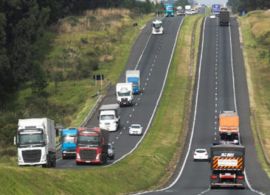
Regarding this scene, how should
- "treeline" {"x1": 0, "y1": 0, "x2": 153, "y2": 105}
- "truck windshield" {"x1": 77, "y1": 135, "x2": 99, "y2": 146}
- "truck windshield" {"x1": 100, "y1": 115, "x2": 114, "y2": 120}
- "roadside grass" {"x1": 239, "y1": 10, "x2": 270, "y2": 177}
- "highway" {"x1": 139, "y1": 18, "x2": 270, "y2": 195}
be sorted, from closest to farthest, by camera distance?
"highway" {"x1": 139, "y1": 18, "x2": 270, "y2": 195}, "truck windshield" {"x1": 77, "y1": 135, "x2": 99, "y2": 146}, "roadside grass" {"x1": 239, "y1": 10, "x2": 270, "y2": 177}, "truck windshield" {"x1": 100, "y1": 115, "x2": 114, "y2": 120}, "treeline" {"x1": 0, "y1": 0, "x2": 153, "y2": 105}

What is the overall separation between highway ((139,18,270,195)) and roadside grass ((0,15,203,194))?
1512 mm

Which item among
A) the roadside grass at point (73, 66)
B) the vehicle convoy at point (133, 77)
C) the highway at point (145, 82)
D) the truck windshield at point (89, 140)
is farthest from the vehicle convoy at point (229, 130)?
the vehicle convoy at point (133, 77)

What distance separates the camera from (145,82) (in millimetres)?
141375

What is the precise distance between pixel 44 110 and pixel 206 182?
5551cm

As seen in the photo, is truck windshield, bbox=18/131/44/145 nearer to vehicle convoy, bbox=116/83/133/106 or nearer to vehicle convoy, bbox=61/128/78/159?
vehicle convoy, bbox=61/128/78/159

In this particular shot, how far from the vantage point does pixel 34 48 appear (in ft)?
481

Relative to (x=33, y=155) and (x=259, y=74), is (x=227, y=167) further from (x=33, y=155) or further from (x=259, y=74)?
(x=259, y=74)

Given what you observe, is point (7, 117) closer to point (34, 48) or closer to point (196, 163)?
point (196, 163)

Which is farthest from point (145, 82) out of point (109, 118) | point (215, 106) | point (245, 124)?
point (109, 118)

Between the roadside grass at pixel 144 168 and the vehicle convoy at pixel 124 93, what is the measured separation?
480 centimetres

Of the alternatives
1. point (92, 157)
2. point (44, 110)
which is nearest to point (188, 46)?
point (44, 110)

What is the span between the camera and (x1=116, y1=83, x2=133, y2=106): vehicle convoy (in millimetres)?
121062

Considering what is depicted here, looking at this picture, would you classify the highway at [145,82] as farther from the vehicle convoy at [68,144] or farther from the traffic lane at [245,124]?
the traffic lane at [245,124]

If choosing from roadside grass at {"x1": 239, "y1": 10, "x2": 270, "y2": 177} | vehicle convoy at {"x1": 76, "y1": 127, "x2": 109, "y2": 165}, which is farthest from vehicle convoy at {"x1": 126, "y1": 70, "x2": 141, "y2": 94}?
vehicle convoy at {"x1": 76, "y1": 127, "x2": 109, "y2": 165}
